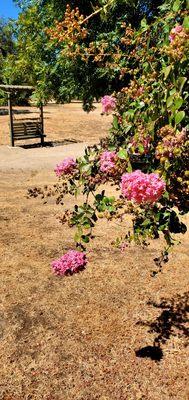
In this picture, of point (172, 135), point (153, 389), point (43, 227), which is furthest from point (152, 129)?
point (43, 227)

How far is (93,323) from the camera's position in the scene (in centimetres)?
494

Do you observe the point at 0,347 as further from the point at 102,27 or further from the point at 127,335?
the point at 102,27

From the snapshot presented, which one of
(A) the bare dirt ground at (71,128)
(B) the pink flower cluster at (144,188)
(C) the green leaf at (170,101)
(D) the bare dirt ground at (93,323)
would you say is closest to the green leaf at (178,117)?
(C) the green leaf at (170,101)

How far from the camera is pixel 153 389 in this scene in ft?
12.9

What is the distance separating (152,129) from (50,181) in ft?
30.3

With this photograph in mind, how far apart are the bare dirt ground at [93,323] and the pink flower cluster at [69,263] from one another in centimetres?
22

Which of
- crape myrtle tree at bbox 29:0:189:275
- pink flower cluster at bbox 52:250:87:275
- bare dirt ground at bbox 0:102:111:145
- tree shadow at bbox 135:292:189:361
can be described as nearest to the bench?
bare dirt ground at bbox 0:102:111:145

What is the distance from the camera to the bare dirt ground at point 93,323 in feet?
13.1

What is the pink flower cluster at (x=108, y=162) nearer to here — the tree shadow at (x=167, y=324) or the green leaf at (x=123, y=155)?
the green leaf at (x=123, y=155)

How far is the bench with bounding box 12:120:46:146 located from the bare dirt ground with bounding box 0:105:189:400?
11736mm

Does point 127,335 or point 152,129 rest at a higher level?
point 152,129

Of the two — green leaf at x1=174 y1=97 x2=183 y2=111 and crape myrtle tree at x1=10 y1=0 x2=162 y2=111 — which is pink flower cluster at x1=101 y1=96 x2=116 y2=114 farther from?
crape myrtle tree at x1=10 y1=0 x2=162 y2=111

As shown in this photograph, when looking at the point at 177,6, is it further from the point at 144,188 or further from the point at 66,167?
the point at 66,167

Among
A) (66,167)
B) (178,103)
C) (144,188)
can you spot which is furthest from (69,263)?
(178,103)
